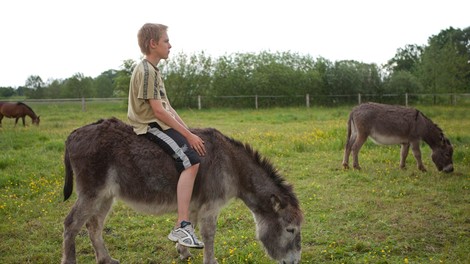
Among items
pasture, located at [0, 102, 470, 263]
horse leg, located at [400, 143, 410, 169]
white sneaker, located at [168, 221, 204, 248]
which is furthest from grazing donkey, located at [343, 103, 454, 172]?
white sneaker, located at [168, 221, 204, 248]

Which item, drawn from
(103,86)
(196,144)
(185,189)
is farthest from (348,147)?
(103,86)

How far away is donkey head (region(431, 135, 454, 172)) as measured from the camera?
8426 millimetres

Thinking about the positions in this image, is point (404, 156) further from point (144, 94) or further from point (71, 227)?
point (71, 227)

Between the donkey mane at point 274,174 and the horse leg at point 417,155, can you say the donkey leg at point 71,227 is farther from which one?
the horse leg at point 417,155

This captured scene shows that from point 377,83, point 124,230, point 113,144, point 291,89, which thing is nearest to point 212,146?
point 113,144

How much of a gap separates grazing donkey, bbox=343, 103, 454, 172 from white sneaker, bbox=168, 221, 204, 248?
6.20 m

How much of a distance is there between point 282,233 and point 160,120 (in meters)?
1.68

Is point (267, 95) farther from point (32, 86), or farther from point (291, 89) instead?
point (32, 86)

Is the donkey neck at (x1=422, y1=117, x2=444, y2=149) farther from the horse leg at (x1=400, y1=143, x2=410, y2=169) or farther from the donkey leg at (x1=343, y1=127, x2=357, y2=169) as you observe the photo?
the donkey leg at (x1=343, y1=127, x2=357, y2=169)

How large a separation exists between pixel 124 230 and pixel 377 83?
3111 cm

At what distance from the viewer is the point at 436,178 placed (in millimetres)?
7867

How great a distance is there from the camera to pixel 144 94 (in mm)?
3480

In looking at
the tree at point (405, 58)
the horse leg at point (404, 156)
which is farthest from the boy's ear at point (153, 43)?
the tree at point (405, 58)

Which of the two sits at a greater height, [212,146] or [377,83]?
[377,83]
